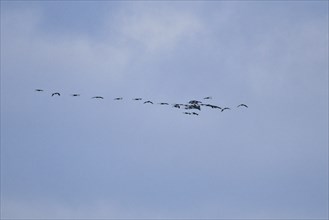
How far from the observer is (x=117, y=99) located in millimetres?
90688

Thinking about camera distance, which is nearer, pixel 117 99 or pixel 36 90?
pixel 117 99

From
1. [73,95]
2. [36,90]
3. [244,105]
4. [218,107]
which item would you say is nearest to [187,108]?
[218,107]

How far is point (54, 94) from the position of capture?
106m

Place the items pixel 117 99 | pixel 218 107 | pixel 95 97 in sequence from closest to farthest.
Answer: pixel 117 99
pixel 95 97
pixel 218 107

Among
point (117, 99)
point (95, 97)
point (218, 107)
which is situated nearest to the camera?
point (117, 99)

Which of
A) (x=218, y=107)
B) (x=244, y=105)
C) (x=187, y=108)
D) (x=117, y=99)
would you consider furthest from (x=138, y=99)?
(x=244, y=105)

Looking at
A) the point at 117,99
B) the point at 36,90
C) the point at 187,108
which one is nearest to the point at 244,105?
the point at 187,108

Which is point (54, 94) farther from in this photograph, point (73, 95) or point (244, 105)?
point (244, 105)

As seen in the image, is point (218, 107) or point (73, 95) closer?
point (73, 95)

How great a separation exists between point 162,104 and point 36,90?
90.5 feet

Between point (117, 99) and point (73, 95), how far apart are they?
32.9 feet

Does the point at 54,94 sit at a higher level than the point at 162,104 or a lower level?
higher

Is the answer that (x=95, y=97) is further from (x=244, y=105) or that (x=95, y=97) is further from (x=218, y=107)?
(x=244, y=105)

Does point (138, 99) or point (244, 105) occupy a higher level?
point (244, 105)
